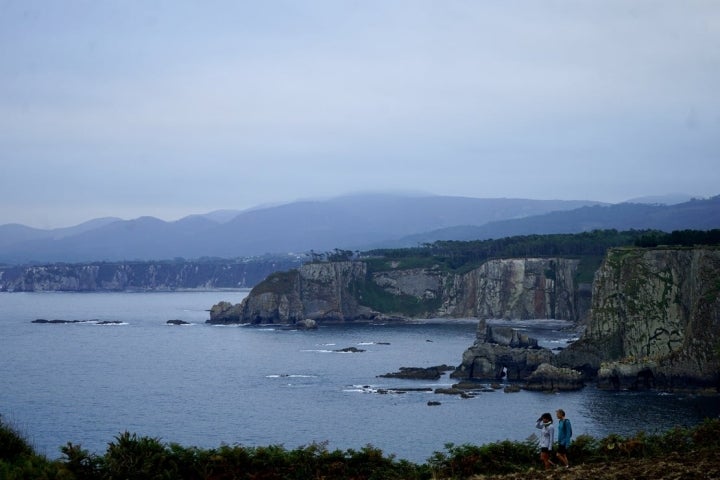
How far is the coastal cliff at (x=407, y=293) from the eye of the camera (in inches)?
6324

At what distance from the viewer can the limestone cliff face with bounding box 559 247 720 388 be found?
250 ft

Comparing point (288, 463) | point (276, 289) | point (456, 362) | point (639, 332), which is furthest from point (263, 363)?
point (288, 463)

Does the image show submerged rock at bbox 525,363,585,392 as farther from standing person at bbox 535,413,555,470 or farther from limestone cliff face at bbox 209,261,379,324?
limestone cliff face at bbox 209,261,379,324

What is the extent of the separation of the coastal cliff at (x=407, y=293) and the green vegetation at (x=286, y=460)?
5166 inches

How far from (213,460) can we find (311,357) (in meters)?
87.0

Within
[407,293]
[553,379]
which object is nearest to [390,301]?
[407,293]

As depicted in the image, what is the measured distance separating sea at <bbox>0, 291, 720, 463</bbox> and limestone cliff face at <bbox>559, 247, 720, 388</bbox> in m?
3.06

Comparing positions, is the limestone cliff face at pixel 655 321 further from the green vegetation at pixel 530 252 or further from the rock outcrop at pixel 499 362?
the green vegetation at pixel 530 252

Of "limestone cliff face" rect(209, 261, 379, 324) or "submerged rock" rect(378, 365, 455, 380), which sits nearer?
"submerged rock" rect(378, 365, 455, 380)

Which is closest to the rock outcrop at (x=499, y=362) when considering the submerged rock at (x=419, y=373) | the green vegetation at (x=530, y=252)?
the submerged rock at (x=419, y=373)

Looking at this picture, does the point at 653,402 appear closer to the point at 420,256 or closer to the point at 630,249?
the point at 630,249

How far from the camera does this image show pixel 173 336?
470 feet

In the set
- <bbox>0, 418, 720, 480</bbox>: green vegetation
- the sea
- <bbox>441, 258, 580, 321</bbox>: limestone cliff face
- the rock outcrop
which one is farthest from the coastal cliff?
<bbox>0, 418, 720, 480</bbox>: green vegetation

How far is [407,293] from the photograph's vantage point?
6998 inches
